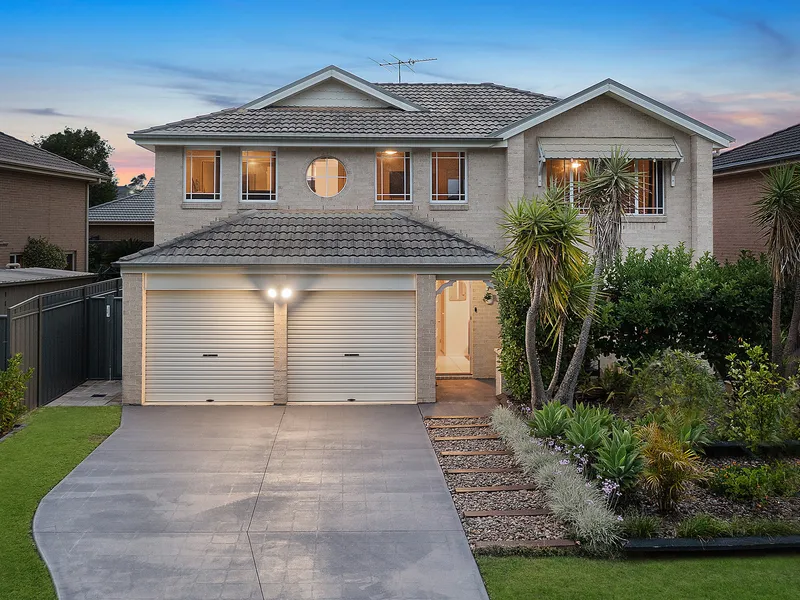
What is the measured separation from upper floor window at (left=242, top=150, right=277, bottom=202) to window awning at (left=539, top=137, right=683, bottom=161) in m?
7.11

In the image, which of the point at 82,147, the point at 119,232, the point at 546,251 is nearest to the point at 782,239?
the point at 546,251

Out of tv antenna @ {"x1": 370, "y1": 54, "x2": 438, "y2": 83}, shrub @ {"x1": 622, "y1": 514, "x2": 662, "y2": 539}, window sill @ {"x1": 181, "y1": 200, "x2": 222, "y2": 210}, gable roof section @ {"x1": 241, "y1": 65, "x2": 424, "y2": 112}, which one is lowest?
shrub @ {"x1": 622, "y1": 514, "x2": 662, "y2": 539}

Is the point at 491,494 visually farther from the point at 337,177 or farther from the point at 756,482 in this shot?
the point at 337,177

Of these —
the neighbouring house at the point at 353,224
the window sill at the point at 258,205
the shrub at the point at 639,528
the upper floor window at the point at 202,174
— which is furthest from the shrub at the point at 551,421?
the upper floor window at the point at 202,174

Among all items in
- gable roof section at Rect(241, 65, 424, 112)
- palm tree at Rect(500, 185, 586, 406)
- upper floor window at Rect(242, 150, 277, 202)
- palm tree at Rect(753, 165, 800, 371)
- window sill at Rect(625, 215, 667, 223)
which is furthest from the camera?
gable roof section at Rect(241, 65, 424, 112)

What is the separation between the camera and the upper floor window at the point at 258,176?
1916cm

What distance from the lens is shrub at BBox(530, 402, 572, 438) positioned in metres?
11.3

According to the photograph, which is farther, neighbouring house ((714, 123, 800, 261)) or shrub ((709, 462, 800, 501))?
neighbouring house ((714, 123, 800, 261))

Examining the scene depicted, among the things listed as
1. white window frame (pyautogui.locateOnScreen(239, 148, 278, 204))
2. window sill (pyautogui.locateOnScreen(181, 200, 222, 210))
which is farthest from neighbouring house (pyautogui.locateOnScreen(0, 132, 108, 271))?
white window frame (pyautogui.locateOnScreen(239, 148, 278, 204))

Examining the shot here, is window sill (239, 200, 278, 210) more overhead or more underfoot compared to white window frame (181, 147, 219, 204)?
more underfoot

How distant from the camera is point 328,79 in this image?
2042cm

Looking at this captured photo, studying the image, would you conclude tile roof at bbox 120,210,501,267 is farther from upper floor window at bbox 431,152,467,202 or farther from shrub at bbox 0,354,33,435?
shrub at bbox 0,354,33,435

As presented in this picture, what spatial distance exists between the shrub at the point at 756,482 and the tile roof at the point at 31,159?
22356 millimetres

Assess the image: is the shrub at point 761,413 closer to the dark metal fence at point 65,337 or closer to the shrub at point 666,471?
the shrub at point 666,471
